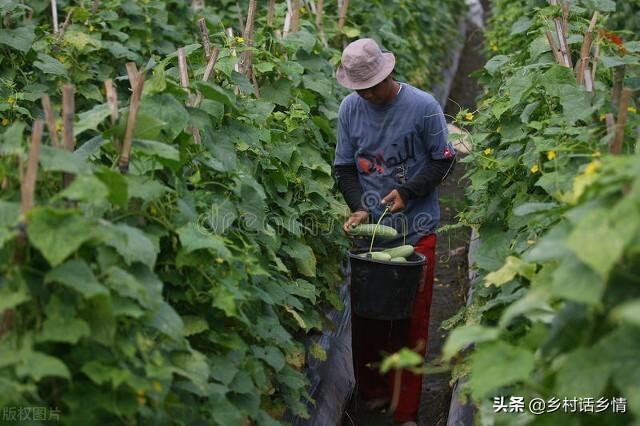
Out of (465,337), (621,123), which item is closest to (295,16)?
(621,123)

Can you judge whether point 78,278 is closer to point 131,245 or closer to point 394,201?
point 131,245

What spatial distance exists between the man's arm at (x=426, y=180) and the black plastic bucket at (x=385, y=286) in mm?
335

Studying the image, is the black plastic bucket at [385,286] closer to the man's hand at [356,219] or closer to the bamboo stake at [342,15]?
the man's hand at [356,219]

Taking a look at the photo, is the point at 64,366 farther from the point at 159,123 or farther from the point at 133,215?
the point at 159,123

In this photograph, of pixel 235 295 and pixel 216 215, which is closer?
pixel 235 295

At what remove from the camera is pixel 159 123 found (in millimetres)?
3225

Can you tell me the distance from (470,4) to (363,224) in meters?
14.0

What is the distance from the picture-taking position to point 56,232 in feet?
8.48

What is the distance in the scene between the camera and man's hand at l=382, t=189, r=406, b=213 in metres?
4.68

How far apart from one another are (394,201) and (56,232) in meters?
2.38

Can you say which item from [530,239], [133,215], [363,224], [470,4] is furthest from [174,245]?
[470,4]

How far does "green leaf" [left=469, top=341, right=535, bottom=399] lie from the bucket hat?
2.37 metres

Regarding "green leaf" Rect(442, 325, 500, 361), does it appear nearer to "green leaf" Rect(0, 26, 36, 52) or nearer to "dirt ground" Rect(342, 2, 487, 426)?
"dirt ground" Rect(342, 2, 487, 426)

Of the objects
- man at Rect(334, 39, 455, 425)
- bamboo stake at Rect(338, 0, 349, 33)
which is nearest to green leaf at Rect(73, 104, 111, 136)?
man at Rect(334, 39, 455, 425)
